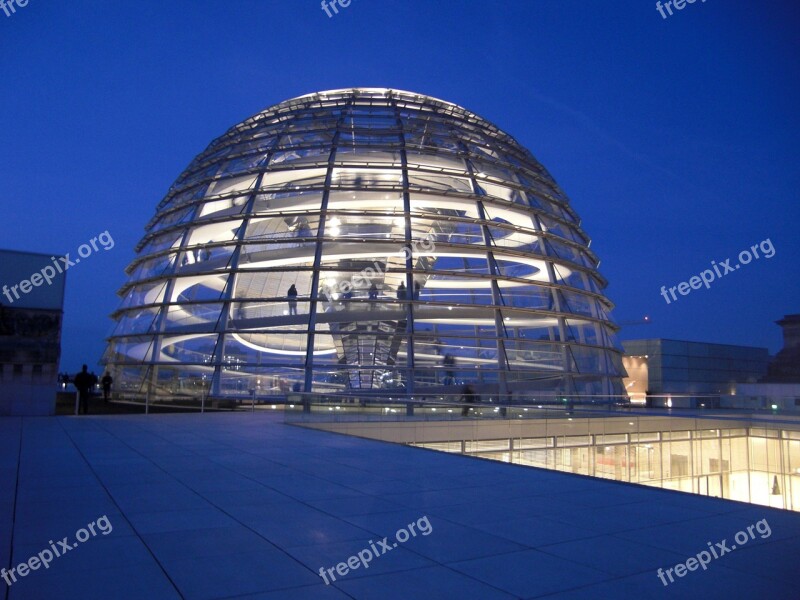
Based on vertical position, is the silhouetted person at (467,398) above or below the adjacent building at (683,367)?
below

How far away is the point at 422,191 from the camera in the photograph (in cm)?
2416

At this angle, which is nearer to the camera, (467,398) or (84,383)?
(467,398)

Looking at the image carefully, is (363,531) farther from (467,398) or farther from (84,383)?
(84,383)

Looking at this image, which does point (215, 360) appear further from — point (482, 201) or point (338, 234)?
point (482, 201)

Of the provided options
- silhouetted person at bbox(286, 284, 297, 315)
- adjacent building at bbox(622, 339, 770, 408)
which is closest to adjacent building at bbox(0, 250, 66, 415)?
silhouetted person at bbox(286, 284, 297, 315)
